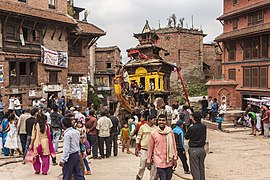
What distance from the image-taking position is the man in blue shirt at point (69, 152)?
23.6ft

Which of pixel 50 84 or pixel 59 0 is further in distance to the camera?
pixel 59 0

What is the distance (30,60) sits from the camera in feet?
79.9

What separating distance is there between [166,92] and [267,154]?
1918 centimetres

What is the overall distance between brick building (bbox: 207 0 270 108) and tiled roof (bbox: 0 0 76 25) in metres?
13.8

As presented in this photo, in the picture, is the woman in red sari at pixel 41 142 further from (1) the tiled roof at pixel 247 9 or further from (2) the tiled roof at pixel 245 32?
(1) the tiled roof at pixel 247 9

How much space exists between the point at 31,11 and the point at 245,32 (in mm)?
20761

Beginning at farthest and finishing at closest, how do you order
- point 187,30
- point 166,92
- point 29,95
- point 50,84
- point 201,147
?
point 187,30, point 166,92, point 50,84, point 29,95, point 201,147

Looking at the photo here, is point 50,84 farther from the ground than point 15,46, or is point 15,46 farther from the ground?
point 15,46

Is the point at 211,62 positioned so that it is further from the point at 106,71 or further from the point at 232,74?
the point at 106,71

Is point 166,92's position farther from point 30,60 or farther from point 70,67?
point 30,60

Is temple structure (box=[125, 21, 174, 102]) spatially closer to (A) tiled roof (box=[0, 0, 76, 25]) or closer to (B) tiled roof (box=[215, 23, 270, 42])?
(B) tiled roof (box=[215, 23, 270, 42])

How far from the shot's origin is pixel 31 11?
23.9 m

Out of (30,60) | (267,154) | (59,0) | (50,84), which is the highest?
(59,0)

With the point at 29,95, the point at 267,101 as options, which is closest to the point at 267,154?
the point at 267,101
